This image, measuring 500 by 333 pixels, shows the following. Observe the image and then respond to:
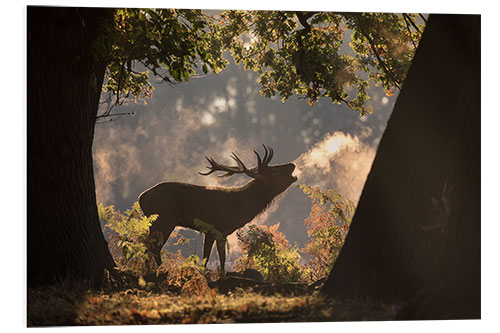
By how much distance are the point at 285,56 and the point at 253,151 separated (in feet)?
4.29

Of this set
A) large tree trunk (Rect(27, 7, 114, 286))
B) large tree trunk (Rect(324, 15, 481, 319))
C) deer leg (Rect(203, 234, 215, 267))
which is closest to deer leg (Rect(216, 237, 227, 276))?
deer leg (Rect(203, 234, 215, 267))

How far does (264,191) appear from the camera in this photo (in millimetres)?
6074

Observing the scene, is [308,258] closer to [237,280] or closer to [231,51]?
[237,280]

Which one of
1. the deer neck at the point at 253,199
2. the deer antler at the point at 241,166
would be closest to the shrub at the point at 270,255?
the deer neck at the point at 253,199

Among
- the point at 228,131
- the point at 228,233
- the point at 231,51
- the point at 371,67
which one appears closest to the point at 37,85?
the point at 228,131

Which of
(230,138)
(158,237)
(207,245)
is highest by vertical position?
(230,138)

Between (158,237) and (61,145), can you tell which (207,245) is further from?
(61,145)

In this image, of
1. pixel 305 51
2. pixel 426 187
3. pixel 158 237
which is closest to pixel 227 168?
pixel 158 237

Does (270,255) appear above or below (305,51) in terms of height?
below

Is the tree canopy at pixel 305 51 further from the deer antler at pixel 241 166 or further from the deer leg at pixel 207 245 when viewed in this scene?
the deer leg at pixel 207 245

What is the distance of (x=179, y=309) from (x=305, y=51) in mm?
3258

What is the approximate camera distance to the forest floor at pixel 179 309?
4.00m

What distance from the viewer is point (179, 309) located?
4.28m
